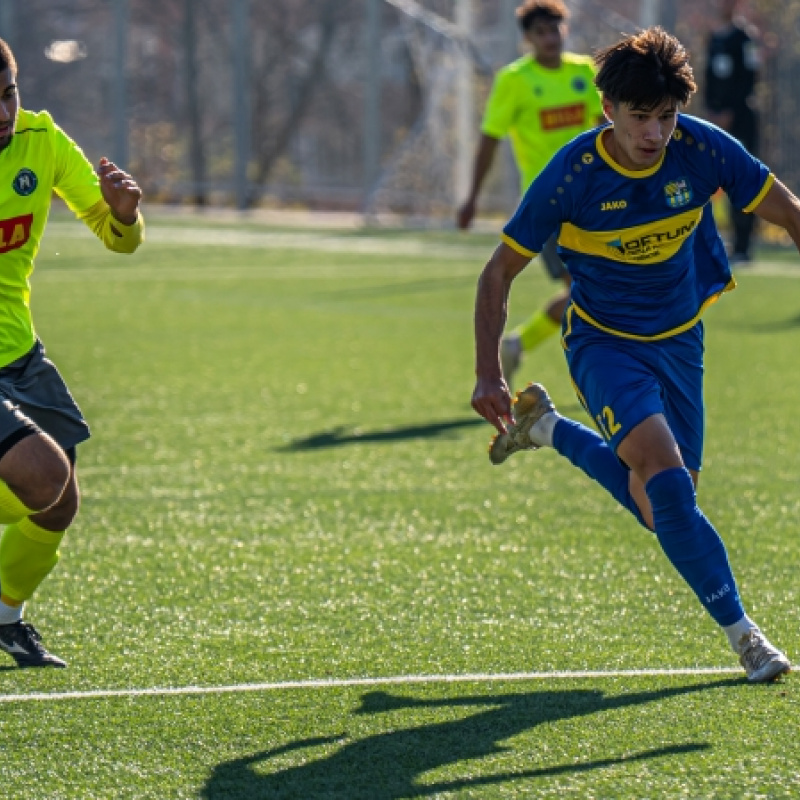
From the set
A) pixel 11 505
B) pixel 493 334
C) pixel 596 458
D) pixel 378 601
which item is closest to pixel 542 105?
pixel 596 458

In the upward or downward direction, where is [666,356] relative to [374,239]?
upward

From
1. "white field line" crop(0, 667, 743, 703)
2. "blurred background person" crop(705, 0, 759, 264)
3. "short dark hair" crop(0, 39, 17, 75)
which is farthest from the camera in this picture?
"blurred background person" crop(705, 0, 759, 264)

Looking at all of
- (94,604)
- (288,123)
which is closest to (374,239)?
(288,123)

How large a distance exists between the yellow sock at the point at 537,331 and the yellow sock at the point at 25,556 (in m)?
5.40

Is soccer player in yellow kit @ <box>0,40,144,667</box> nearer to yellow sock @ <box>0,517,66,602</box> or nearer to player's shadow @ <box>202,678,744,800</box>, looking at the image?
yellow sock @ <box>0,517,66,602</box>

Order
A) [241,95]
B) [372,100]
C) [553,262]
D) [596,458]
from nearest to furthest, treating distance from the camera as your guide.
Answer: [596,458], [553,262], [372,100], [241,95]

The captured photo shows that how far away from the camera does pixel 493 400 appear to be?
4.72m

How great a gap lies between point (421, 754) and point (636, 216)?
171 centimetres

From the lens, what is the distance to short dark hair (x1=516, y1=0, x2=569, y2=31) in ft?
32.9

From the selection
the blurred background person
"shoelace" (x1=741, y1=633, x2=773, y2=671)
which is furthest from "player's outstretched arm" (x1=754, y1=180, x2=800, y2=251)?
the blurred background person

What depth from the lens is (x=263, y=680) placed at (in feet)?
15.5

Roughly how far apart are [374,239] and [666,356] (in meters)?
19.2

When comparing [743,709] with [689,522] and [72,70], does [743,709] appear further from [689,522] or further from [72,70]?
[72,70]

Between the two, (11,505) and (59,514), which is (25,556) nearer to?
(59,514)
